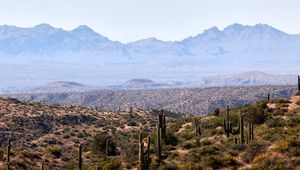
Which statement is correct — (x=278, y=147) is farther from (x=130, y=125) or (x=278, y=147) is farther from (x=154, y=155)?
(x=130, y=125)

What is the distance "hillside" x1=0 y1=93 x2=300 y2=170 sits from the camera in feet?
102

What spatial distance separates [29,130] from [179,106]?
8317 cm

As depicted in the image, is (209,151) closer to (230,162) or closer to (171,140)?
(230,162)

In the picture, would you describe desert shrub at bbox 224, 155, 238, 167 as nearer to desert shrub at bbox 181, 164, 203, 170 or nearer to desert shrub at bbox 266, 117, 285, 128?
desert shrub at bbox 181, 164, 203, 170

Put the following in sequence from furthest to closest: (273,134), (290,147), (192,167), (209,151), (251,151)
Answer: (273,134)
(209,151)
(251,151)
(290,147)
(192,167)

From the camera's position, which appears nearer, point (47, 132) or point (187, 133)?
point (187, 133)

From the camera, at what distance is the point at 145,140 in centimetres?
4719

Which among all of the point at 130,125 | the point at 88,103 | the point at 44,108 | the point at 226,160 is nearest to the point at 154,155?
the point at 226,160

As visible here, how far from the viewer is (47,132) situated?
2539 inches

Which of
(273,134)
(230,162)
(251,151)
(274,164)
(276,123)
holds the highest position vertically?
(276,123)

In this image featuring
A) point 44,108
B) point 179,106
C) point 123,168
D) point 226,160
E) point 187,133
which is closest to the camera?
point 226,160

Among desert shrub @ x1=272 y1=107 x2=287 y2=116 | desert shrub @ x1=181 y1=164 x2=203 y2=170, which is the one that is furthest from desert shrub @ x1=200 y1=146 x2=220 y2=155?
desert shrub @ x1=272 y1=107 x2=287 y2=116

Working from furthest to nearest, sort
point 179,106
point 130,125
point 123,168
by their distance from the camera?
point 179,106 < point 130,125 < point 123,168

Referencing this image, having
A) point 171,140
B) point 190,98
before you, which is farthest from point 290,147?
point 190,98
